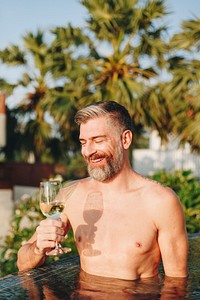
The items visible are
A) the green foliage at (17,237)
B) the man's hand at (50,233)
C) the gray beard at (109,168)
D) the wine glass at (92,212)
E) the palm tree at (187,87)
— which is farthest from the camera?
the palm tree at (187,87)

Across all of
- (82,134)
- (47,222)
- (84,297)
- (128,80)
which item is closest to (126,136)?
(82,134)

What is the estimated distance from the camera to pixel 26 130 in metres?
15.6

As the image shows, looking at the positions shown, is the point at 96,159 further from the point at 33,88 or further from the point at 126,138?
the point at 33,88

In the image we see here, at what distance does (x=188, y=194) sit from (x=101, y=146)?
3087 mm

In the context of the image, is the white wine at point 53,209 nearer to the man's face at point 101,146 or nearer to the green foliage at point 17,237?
the man's face at point 101,146

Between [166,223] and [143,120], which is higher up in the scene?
[143,120]

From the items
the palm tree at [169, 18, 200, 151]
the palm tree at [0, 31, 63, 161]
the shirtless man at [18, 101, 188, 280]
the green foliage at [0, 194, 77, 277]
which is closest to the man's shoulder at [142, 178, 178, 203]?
the shirtless man at [18, 101, 188, 280]

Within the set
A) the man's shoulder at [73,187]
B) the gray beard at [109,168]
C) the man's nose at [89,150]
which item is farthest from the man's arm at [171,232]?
the man's shoulder at [73,187]

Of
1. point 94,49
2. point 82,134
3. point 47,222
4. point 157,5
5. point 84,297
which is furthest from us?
point 94,49

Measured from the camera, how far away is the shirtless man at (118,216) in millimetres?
2207

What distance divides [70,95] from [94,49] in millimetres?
1319

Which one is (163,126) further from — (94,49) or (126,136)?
(126,136)

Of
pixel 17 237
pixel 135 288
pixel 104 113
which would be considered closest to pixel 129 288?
pixel 135 288

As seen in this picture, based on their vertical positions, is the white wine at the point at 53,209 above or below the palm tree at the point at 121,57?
below
